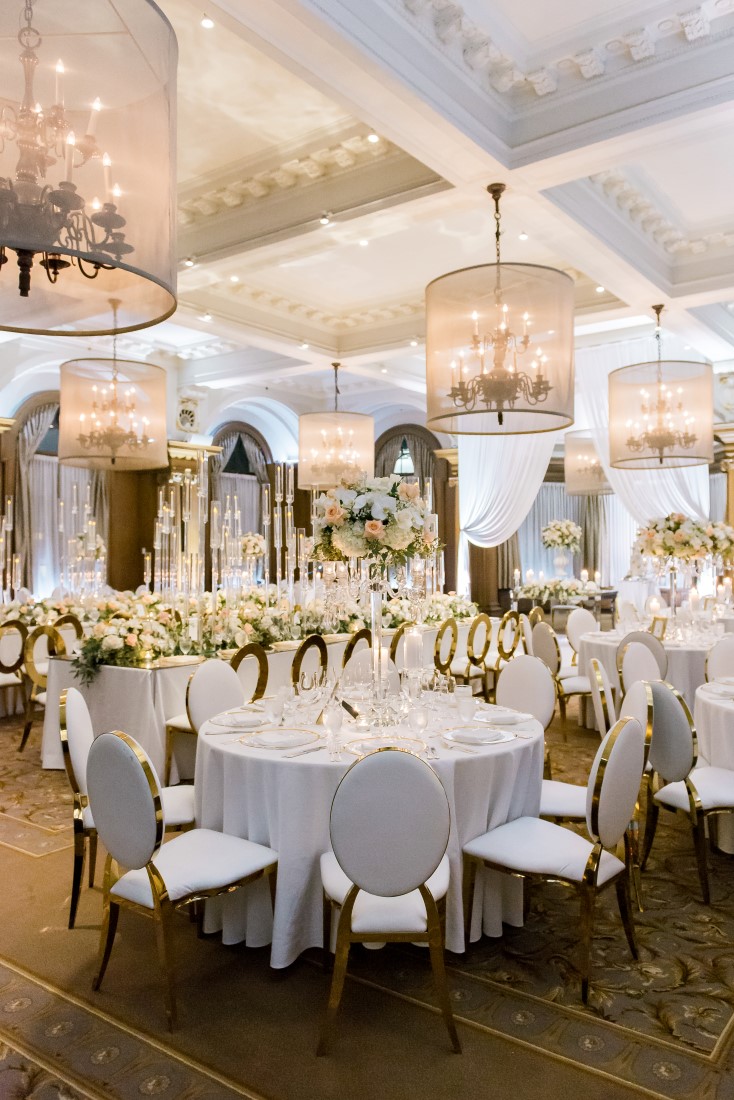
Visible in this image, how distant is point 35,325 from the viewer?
2795mm

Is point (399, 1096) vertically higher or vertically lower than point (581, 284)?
lower

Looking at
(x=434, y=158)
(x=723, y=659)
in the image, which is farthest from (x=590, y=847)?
(x=434, y=158)

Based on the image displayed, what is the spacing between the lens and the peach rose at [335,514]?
3.87 metres

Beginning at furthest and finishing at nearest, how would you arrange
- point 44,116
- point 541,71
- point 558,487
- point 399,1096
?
1. point 558,487
2. point 541,71
3. point 399,1096
4. point 44,116

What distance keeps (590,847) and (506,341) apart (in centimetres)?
282

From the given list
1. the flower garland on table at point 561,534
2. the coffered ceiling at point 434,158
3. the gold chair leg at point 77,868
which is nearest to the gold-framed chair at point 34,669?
the gold chair leg at point 77,868

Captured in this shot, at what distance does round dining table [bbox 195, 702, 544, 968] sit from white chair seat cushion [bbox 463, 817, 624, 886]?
0.29 ft

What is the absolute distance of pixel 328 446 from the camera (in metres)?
9.54

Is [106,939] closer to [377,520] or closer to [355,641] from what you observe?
[377,520]

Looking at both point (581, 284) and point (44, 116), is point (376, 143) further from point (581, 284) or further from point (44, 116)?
point (44, 116)

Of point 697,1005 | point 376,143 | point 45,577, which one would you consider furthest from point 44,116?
point 45,577

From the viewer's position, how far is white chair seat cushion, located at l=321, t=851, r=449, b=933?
2652 millimetres

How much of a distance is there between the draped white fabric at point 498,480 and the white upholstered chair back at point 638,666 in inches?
198

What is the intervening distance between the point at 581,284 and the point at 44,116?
263 inches
